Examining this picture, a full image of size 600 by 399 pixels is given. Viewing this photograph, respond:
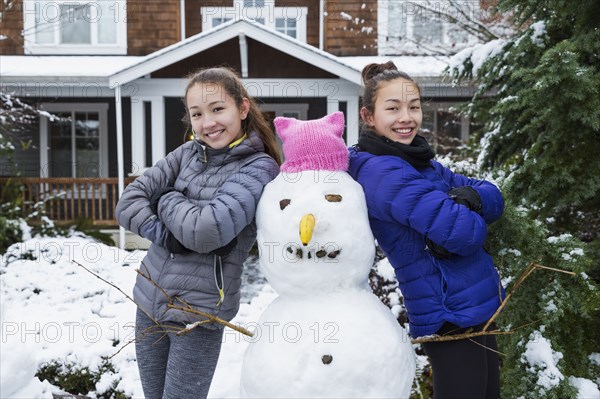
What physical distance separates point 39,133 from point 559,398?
1359 cm

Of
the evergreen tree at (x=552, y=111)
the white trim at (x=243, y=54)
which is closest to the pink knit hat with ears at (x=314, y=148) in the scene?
the evergreen tree at (x=552, y=111)

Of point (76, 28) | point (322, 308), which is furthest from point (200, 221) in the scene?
point (76, 28)

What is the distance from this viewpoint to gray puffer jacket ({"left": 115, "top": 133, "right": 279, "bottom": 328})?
2.23 meters

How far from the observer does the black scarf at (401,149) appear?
2293 millimetres

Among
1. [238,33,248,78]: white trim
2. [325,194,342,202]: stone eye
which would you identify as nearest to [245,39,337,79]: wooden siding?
[238,33,248,78]: white trim

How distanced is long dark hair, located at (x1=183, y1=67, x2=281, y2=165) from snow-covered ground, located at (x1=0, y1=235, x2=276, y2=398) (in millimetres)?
2201

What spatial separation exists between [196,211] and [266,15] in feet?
41.1

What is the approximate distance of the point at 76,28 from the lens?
13.6 metres

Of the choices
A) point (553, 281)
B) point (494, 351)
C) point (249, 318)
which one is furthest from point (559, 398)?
point (249, 318)

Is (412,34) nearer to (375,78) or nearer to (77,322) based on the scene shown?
(77,322)

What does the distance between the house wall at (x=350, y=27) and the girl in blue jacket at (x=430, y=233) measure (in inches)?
428

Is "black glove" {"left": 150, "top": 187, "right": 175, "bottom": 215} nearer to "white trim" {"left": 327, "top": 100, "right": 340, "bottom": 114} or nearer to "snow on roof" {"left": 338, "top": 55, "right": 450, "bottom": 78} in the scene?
"snow on roof" {"left": 338, "top": 55, "right": 450, "bottom": 78}

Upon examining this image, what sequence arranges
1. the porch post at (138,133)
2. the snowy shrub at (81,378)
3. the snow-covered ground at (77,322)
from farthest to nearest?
the porch post at (138,133), the snowy shrub at (81,378), the snow-covered ground at (77,322)

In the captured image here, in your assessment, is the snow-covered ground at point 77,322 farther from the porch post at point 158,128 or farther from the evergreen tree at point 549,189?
the porch post at point 158,128
